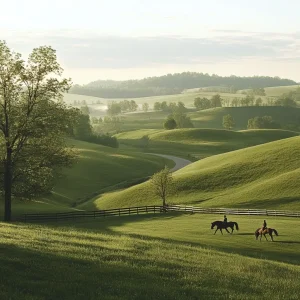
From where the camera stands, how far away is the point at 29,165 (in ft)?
163

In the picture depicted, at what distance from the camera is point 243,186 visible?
77250mm

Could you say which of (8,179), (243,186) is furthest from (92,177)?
(8,179)

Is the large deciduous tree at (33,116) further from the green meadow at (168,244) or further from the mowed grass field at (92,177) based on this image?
the mowed grass field at (92,177)

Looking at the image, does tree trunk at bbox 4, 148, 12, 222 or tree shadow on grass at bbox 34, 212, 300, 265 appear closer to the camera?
tree shadow on grass at bbox 34, 212, 300, 265

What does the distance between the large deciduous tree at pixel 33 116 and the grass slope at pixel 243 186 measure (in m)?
29.9

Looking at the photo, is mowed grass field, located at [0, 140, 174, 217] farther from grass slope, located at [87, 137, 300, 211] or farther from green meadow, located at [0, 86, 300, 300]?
grass slope, located at [87, 137, 300, 211]

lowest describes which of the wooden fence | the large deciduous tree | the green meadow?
the wooden fence

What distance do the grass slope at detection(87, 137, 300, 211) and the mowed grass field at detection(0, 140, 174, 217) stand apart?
735 cm

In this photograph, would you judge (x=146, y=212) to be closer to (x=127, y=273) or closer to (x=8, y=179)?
(x=8, y=179)

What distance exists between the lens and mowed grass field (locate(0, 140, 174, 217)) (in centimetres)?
7739

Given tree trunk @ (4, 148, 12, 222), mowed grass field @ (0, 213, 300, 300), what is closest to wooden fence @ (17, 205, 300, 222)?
tree trunk @ (4, 148, 12, 222)

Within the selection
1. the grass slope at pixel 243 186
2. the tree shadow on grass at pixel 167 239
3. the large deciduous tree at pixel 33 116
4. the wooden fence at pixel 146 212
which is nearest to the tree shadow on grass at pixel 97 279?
the tree shadow on grass at pixel 167 239

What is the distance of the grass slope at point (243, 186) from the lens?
69.1 m

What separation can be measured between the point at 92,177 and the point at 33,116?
65.0 metres
